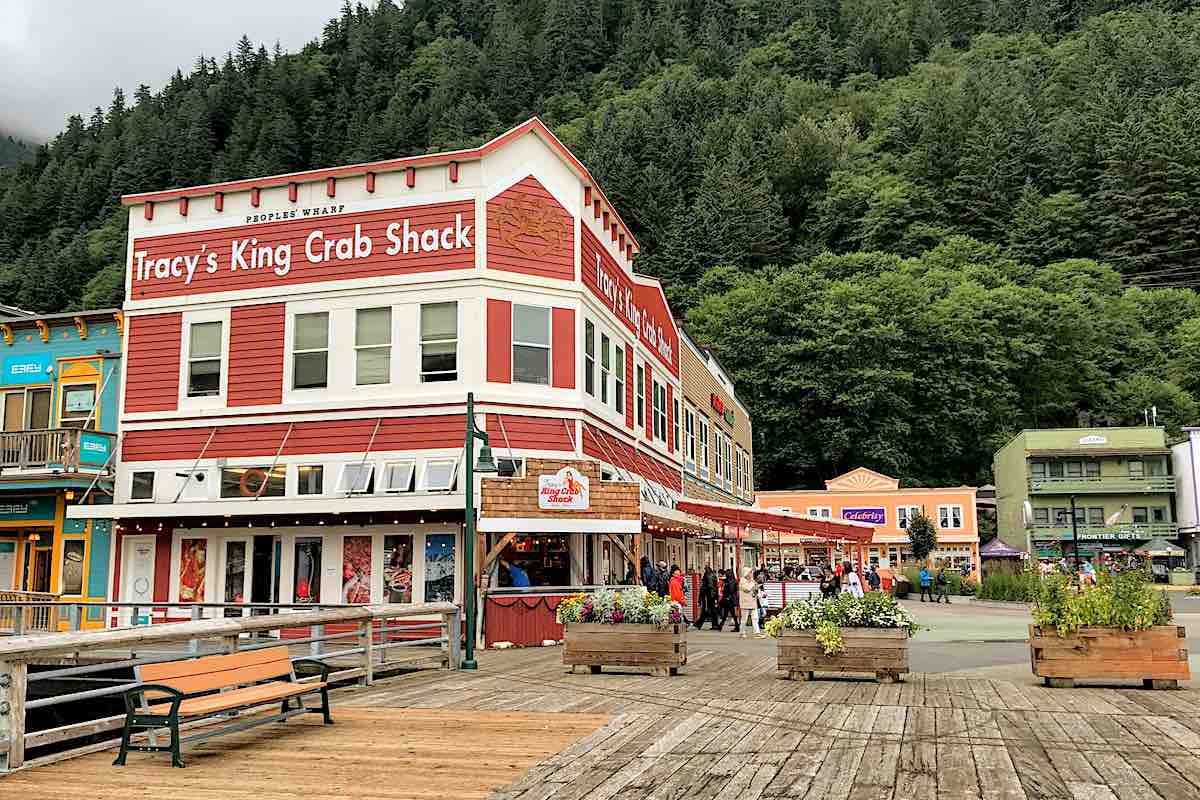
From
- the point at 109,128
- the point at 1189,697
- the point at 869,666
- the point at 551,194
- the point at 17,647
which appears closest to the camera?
the point at 17,647

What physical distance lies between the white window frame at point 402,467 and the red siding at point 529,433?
1.77m

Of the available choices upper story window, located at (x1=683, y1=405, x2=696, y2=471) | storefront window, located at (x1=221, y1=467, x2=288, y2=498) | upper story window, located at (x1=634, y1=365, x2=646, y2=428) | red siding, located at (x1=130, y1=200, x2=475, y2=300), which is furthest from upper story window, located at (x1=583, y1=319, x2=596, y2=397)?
upper story window, located at (x1=683, y1=405, x2=696, y2=471)

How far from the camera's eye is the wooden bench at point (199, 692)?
8.61 metres

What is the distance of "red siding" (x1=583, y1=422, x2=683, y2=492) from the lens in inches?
959

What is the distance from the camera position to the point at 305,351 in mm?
24312

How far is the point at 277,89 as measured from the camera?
131750 millimetres

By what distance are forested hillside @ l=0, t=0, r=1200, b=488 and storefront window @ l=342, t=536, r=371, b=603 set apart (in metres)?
57.5

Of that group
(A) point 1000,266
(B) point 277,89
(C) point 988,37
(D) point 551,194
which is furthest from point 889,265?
(B) point 277,89

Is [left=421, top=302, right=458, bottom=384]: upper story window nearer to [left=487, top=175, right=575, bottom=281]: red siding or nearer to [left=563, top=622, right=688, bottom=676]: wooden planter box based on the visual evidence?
[left=487, top=175, right=575, bottom=281]: red siding

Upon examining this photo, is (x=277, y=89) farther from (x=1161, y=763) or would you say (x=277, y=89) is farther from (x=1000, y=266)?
(x=1161, y=763)

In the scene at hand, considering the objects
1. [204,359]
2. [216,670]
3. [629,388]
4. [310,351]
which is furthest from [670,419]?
[216,670]

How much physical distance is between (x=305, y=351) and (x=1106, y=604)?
1700 centimetres

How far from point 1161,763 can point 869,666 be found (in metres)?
5.70

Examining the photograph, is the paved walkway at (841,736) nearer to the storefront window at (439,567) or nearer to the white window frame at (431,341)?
the storefront window at (439,567)
